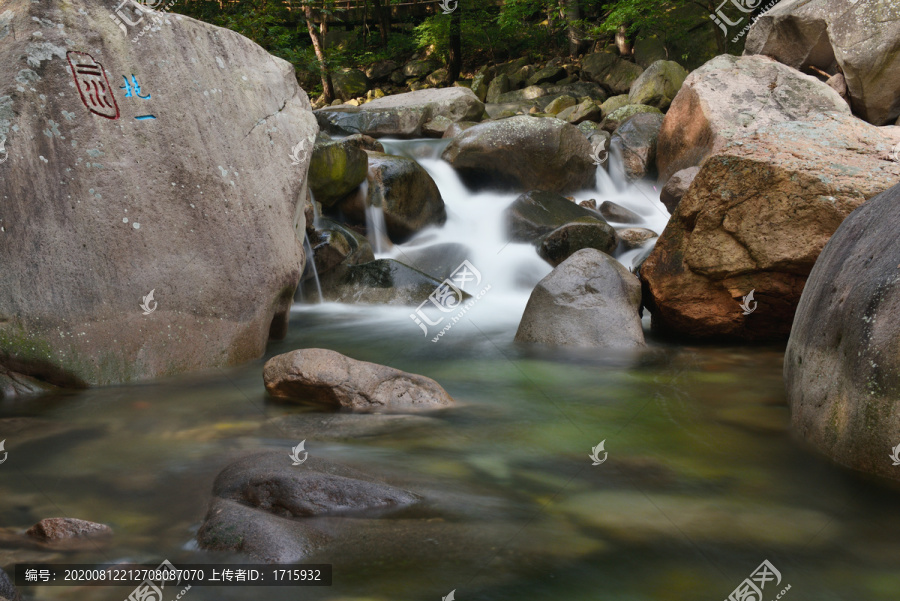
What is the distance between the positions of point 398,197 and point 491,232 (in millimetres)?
1507

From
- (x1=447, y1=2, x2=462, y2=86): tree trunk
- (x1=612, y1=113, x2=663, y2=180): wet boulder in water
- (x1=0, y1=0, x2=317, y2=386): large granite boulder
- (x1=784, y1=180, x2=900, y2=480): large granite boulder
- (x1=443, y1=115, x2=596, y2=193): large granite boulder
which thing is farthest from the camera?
(x1=447, y1=2, x2=462, y2=86): tree trunk

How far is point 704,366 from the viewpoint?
17.5ft

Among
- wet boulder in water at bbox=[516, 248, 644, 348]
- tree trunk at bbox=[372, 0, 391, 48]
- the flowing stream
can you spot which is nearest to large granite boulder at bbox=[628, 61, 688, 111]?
wet boulder in water at bbox=[516, 248, 644, 348]

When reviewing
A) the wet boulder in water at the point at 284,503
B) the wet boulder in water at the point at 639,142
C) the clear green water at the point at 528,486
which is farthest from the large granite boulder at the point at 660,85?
the wet boulder in water at the point at 284,503

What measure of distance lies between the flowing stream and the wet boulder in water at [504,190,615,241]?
4411 millimetres

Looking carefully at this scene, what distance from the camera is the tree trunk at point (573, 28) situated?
69.0ft

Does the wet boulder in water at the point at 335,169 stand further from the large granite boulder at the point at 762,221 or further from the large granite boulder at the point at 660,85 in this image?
the large granite boulder at the point at 660,85

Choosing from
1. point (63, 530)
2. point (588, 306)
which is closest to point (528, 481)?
point (63, 530)

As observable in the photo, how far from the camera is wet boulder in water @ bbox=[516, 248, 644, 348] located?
582cm

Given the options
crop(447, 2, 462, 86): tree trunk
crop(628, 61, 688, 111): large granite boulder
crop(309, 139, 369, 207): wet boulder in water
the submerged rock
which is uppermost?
crop(447, 2, 462, 86): tree trunk

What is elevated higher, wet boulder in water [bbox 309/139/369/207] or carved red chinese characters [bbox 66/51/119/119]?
carved red chinese characters [bbox 66/51/119/119]

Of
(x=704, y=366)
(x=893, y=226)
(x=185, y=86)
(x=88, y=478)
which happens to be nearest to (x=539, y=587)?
(x=88, y=478)

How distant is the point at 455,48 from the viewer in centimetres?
2170

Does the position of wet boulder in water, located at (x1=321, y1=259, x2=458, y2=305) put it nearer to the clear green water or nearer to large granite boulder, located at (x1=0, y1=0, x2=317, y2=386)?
large granite boulder, located at (x1=0, y1=0, x2=317, y2=386)
